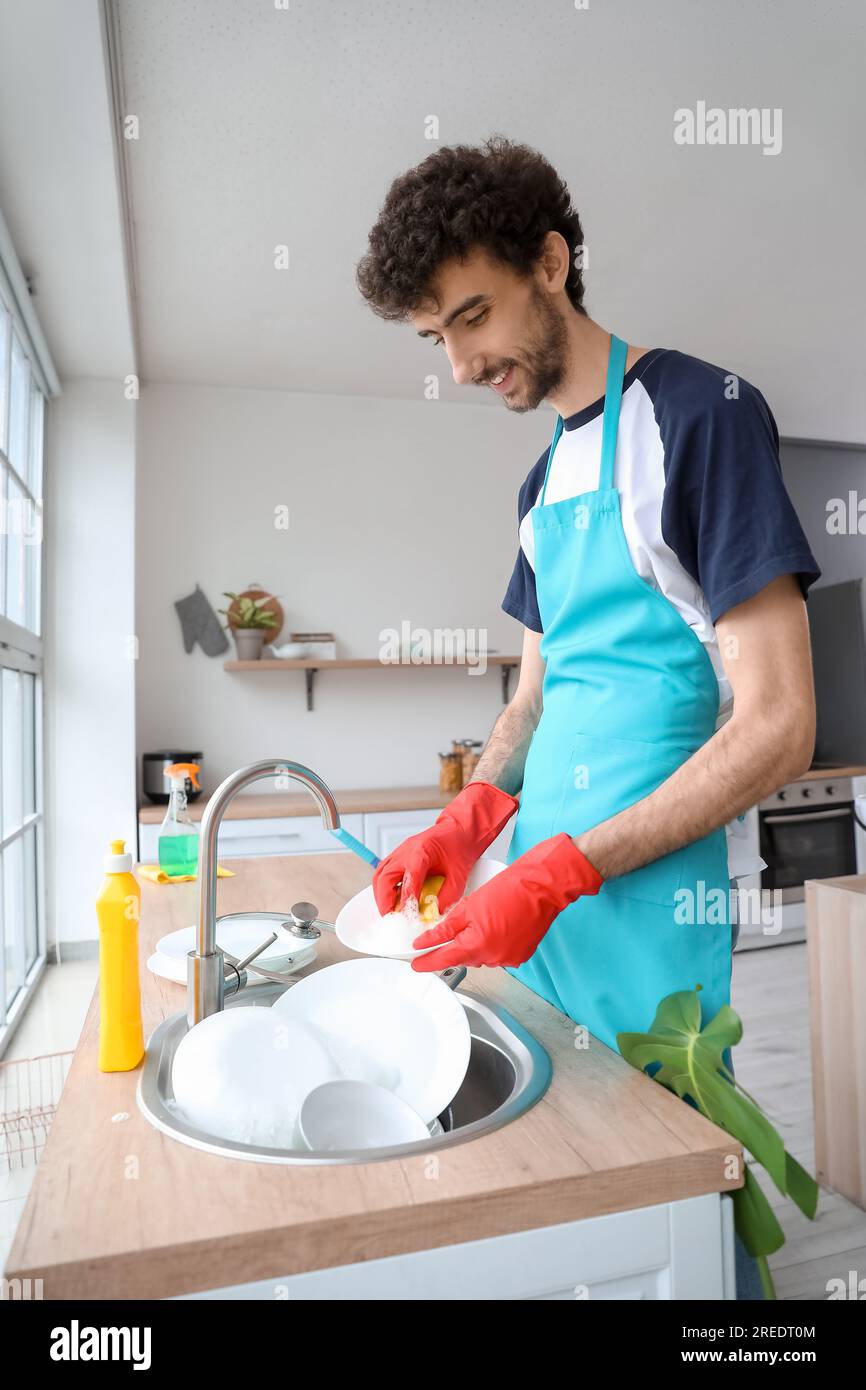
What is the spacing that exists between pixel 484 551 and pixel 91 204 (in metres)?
2.37

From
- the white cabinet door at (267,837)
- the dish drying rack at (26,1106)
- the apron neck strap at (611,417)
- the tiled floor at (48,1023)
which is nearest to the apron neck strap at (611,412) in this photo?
the apron neck strap at (611,417)

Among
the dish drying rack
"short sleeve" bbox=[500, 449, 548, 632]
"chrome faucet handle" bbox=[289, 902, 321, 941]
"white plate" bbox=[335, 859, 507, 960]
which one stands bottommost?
the dish drying rack

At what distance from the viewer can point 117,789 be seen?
11.9 ft

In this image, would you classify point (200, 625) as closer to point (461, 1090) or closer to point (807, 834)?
point (807, 834)

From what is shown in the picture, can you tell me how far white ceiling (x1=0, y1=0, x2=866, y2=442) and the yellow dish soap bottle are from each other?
5.61 ft

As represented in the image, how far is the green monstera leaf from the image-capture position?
66cm

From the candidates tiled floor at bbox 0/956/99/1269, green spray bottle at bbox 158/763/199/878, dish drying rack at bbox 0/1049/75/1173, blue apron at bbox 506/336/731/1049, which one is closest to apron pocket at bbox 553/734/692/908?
blue apron at bbox 506/336/731/1049

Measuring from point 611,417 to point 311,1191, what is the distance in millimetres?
881

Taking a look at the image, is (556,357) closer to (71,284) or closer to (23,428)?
(71,284)

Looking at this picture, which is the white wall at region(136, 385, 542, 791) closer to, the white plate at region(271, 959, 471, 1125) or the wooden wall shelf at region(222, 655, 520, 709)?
the wooden wall shelf at region(222, 655, 520, 709)

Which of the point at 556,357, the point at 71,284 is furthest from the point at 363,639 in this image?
the point at 556,357

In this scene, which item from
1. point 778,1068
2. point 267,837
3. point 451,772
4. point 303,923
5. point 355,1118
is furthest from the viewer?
point 451,772

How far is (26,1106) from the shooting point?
7.00ft

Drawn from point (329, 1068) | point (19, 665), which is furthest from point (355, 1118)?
point (19, 665)
